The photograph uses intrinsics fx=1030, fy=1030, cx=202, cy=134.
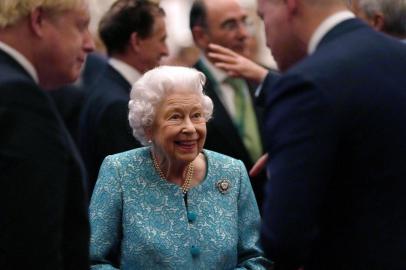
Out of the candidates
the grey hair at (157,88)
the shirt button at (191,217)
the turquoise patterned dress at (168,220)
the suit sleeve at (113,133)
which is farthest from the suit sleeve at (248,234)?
the suit sleeve at (113,133)

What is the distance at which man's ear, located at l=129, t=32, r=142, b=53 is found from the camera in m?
5.64

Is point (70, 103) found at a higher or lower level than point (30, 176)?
lower

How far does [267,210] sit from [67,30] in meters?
0.82

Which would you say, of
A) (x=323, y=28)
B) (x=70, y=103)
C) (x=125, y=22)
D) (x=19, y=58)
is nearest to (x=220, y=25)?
(x=125, y=22)

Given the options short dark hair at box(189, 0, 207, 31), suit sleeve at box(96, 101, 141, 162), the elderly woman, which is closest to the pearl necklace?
the elderly woman

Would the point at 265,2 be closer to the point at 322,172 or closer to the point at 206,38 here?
the point at 322,172

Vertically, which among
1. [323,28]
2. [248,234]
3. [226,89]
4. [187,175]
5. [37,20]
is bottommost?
[248,234]

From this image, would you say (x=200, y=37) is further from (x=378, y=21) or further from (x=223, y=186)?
(x=223, y=186)

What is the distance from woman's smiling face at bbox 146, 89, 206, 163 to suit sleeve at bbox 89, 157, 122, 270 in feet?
0.95

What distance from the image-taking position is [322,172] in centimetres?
290

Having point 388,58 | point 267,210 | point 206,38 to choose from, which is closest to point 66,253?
point 267,210

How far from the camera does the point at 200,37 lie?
5914 mm

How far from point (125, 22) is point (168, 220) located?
5.81 feet

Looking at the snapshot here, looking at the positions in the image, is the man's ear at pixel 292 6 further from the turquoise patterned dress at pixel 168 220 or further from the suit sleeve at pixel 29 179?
the turquoise patterned dress at pixel 168 220
